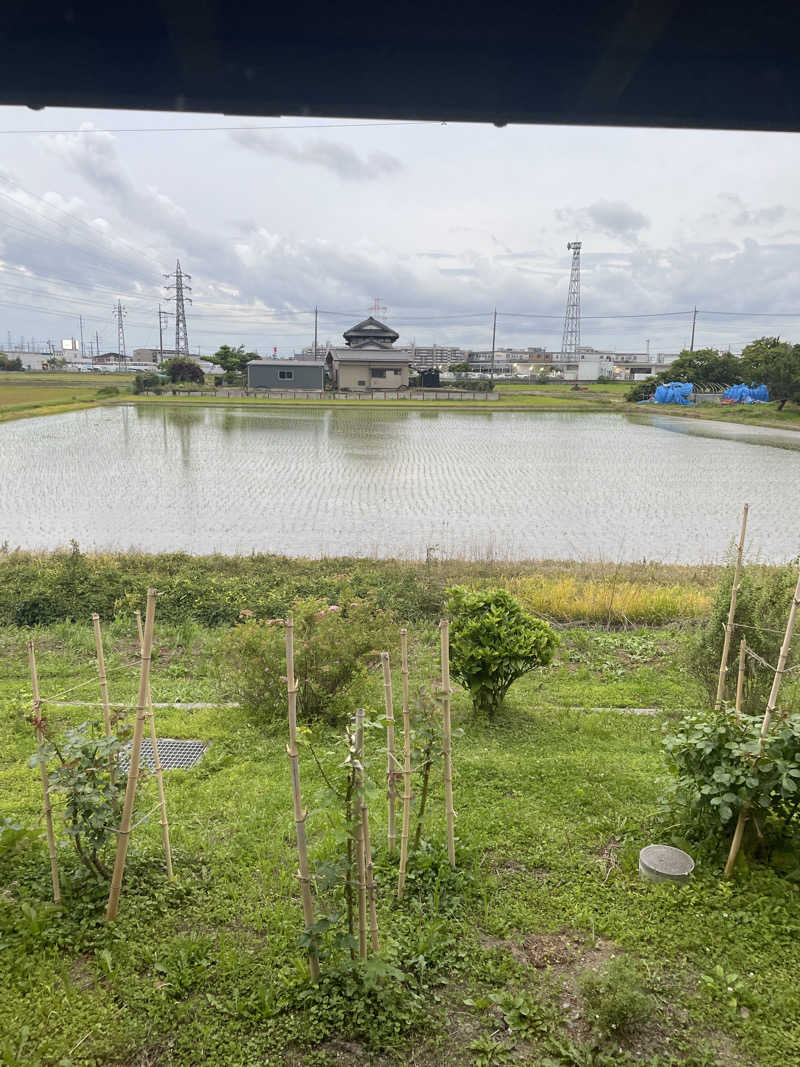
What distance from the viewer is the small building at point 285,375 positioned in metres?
58.1

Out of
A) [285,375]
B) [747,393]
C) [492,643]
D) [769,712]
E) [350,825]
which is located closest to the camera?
[350,825]

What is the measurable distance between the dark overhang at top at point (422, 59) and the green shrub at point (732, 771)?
8.84ft

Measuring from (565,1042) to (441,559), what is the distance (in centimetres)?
956

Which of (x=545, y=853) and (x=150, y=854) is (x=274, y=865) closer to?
(x=150, y=854)

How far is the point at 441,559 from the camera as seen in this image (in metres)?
11.9

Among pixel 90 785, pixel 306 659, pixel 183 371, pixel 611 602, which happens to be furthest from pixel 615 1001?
pixel 183 371

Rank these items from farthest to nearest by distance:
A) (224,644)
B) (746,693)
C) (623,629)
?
(623,629), (224,644), (746,693)

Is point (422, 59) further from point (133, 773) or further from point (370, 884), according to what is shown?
point (370, 884)

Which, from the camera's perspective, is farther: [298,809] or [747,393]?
[747,393]

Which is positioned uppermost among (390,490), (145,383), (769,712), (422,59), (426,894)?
(422,59)

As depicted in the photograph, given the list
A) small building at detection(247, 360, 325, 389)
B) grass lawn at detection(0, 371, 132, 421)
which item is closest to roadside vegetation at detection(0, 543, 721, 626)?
grass lawn at detection(0, 371, 132, 421)

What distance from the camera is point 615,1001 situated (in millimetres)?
2365

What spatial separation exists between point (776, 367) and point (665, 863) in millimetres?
49313

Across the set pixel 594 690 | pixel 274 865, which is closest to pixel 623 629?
pixel 594 690
